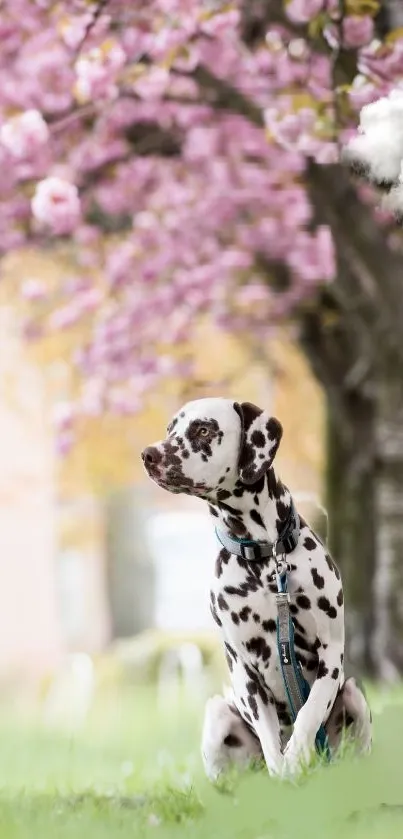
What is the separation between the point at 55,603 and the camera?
21.2m

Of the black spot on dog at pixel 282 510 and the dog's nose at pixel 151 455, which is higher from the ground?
the dog's nose at pixel 151 455

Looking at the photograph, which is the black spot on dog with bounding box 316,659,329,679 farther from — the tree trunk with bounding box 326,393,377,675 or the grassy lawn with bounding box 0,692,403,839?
the tree trunk with bounding box 326,393,377,675

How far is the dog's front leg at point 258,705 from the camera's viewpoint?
369 cm

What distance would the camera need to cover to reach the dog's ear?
3553 mm

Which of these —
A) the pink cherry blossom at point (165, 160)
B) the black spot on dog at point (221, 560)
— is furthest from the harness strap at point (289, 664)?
the pink cherry blossom at point (165, 160)

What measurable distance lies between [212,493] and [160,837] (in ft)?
3.32

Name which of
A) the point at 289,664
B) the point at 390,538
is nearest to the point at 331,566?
the point at 289,664

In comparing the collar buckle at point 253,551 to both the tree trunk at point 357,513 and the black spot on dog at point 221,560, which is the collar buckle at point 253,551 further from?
the tree trunk at point 357,513

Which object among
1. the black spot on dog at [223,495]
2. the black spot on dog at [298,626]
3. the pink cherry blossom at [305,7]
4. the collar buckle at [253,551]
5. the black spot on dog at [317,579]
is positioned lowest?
the black spot on dog at [298,626]

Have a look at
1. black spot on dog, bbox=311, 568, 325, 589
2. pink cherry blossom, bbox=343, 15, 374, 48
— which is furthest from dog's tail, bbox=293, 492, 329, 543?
pink cherry blossom, bbox=343, 15, 374, 48

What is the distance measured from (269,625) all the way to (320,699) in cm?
27

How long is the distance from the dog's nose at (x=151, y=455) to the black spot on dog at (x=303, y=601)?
63 cm

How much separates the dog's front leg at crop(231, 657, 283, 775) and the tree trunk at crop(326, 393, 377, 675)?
21.3 ft

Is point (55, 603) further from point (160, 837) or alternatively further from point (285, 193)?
point (160, 837)
